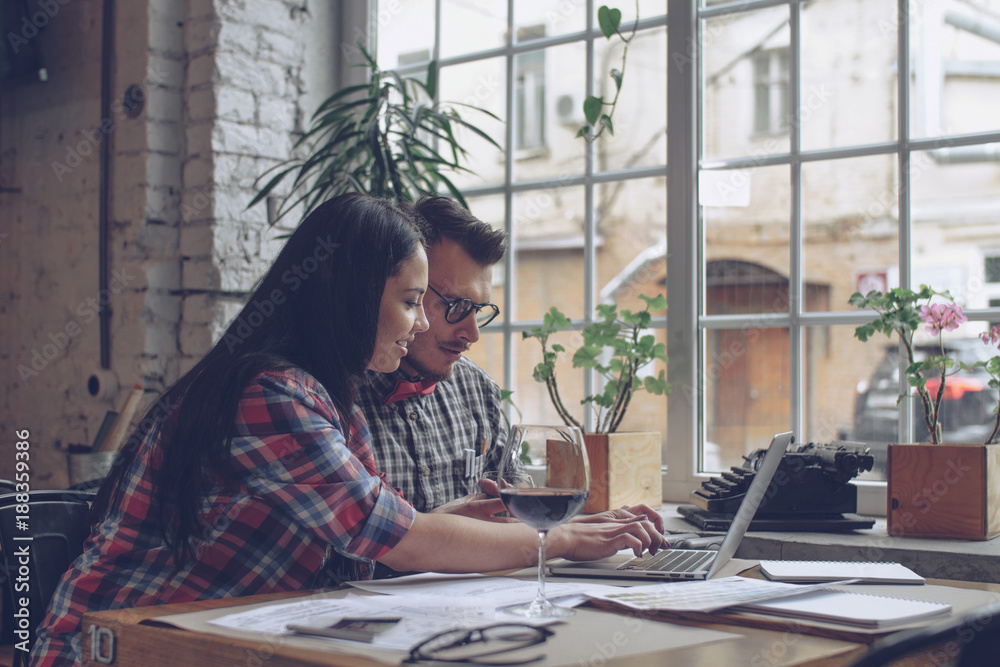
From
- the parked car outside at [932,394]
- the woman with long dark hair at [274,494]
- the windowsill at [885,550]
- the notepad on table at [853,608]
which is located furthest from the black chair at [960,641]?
the parked car outside at [932,394]

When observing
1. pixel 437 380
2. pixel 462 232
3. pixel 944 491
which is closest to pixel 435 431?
pixel 437 380

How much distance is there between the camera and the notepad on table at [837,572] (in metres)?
1.18

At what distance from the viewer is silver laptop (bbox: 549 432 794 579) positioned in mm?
1215

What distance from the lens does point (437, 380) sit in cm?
193

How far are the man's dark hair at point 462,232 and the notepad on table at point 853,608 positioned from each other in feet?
3.69

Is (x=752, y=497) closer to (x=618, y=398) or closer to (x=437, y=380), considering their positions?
(x=437, y=380)

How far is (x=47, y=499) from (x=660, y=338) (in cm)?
165

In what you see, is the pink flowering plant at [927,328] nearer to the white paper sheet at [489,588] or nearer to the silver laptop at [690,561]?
the silver laptop at [690,561]

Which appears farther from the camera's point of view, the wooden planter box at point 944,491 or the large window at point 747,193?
the large window at point 747,193

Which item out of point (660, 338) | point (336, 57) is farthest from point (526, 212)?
point (336, 57)

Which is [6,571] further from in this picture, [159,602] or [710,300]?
[710,300]

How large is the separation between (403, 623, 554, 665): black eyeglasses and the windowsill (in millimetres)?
1062

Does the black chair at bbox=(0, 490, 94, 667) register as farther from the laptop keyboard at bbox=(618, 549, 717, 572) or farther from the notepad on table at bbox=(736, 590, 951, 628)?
the notepad on table at bbox=(736, 590, 951, 628)

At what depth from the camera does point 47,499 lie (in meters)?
1.61
